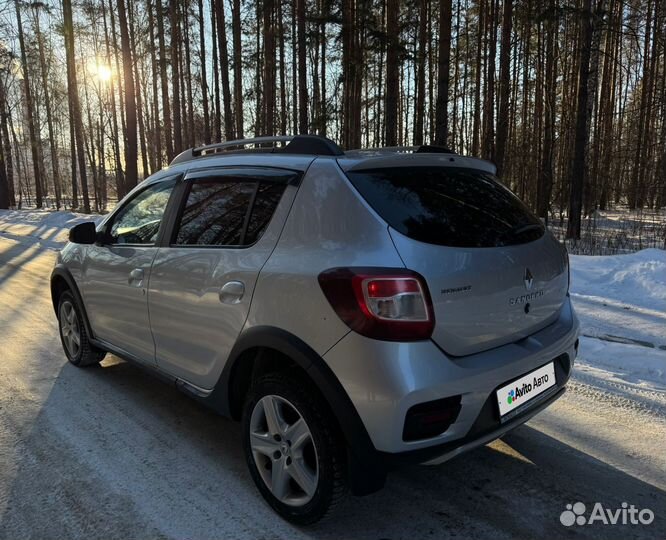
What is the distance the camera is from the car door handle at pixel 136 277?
11.4 ft

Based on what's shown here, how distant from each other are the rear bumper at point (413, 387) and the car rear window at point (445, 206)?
0.54 meters

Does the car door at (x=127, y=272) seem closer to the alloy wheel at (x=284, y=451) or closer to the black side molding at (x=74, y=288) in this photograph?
the black side molding at (x=74, y=288)

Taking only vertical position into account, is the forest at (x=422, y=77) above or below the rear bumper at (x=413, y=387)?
above

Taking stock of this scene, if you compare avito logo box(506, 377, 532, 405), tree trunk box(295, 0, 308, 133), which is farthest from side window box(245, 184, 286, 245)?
tree trunk box(295, 0, 308, 133)

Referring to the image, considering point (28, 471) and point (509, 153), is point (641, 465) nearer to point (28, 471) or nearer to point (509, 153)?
point (28, 471)

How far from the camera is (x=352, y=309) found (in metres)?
2.15

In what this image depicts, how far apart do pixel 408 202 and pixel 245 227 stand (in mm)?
941

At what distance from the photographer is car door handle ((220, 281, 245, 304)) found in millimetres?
2668

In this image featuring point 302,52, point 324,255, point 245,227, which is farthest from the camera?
point 302,52

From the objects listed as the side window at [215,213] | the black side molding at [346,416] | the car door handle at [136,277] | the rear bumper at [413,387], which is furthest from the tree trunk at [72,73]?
the rear bumper at [413,387]

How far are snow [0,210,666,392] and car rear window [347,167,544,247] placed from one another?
6.79 feet

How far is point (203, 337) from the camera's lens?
294 cm

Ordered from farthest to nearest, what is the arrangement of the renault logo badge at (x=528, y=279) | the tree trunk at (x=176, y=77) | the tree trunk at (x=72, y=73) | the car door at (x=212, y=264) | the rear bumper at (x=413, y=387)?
the tree trunk at (x=176, y=77)
the tree trunk at (x=72, y=73)
the car door at (x=212, y=264)
the renault logo badge at (x=528, y=279)
the rear bumper at (x=413, y=387)

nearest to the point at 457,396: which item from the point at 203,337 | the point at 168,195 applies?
the point at 203,337
